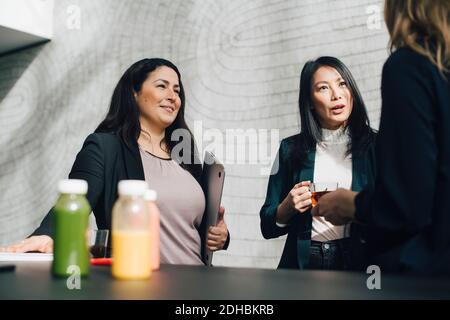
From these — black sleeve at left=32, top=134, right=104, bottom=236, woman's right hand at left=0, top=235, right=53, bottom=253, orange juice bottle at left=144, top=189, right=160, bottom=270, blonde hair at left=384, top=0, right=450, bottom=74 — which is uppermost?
blonde hair at left=384, top=0, right=450, bottom=74

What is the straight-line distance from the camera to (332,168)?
6.31 ft

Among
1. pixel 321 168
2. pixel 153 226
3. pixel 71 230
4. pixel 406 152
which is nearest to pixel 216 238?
A: pixel 321 168

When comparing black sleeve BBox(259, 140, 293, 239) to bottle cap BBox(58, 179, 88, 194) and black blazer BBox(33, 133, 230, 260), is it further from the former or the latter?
bottle cap BBox(58, 179, 88, 194)

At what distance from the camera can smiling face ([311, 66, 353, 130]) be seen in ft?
6.72

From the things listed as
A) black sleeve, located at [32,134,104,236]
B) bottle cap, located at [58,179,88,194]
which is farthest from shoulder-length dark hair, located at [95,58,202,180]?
bottle cap, located at [58,179,88,194]

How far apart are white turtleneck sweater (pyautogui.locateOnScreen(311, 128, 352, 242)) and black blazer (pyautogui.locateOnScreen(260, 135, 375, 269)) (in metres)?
0.02

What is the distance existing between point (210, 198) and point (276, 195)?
0.78 feet

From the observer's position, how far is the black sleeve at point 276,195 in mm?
1931

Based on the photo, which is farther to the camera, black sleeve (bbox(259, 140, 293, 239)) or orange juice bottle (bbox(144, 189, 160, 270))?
black sleeve (bbox(259, 140, 293, 239))

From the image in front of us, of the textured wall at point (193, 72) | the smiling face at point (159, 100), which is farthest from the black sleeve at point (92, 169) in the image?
the textured wall at point (193, 72)

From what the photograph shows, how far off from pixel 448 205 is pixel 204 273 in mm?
443

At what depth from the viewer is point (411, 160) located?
874 millimetres
